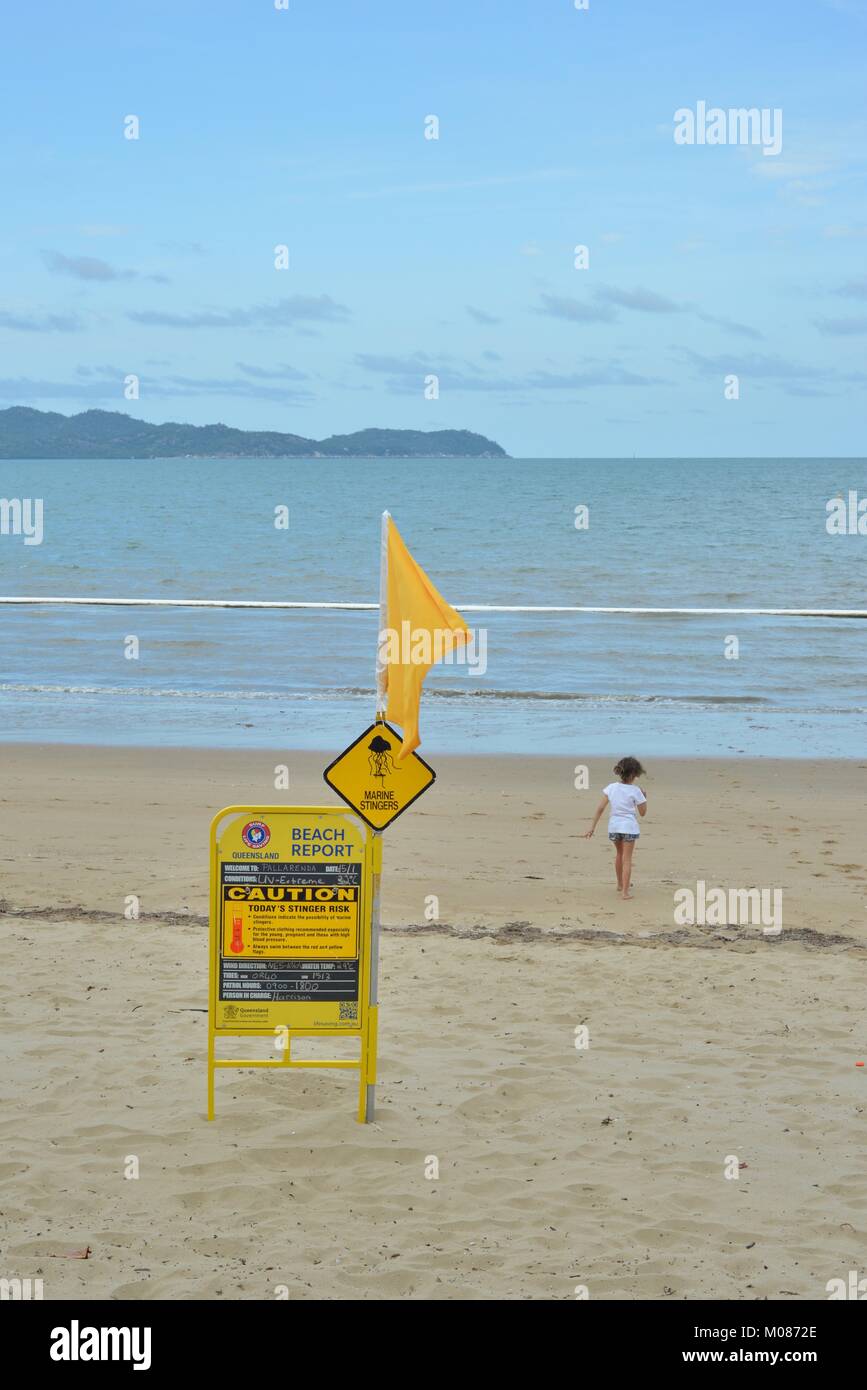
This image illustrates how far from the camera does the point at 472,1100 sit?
6.59 meters

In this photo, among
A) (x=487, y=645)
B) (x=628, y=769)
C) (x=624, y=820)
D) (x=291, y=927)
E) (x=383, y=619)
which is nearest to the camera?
(x=383, y=619)

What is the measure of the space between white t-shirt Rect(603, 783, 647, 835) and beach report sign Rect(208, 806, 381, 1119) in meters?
4.32

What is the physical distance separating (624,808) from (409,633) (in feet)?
15.4

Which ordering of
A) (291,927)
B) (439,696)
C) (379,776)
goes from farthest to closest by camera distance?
(439,696)
(291,927)
(379,776)

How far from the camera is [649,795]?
14086mm

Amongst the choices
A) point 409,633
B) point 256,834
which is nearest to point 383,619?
point 409,633

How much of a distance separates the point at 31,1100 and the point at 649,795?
861 centimetres

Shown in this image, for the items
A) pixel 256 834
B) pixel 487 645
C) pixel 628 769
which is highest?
pixel 487 645

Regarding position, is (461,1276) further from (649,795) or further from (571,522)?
(571,522)

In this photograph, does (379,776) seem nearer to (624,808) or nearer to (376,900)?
(376,900)

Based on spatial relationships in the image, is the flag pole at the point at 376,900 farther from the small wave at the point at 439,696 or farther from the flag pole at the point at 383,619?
the small wave at the point at 439,696

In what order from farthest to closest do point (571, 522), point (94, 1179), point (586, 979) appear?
1. point (571, 522)
2. point (586, 979)
3. point (94, 1179)

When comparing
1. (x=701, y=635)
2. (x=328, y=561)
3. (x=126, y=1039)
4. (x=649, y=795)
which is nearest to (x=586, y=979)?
(x=126, y=1039)

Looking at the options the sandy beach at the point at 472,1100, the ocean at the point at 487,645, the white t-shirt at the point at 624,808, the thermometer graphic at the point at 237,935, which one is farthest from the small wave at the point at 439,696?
the thermometer graphic at the point at 237,935
